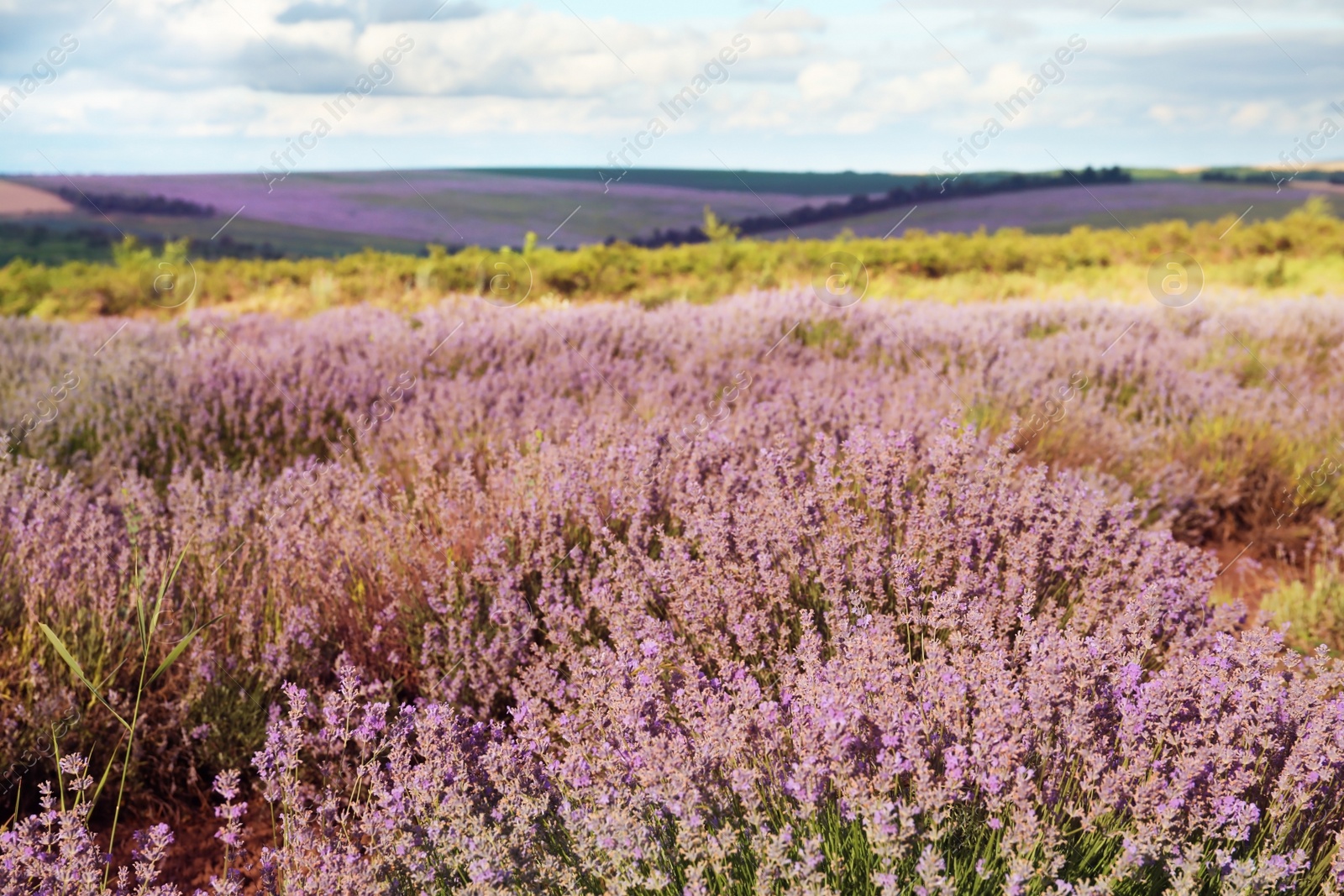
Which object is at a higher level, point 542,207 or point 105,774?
point 542,207

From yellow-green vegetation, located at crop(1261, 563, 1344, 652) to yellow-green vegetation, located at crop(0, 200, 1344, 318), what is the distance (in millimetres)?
6176

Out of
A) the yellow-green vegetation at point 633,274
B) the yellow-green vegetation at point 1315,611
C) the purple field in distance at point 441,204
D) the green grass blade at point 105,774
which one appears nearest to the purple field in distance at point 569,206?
the purple field in distance at point 441,204

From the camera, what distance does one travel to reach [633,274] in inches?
472

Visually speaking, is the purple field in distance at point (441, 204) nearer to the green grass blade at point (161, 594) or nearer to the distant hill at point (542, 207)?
the distant hill at point (542, 207)

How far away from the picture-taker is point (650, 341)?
5809 millimetres

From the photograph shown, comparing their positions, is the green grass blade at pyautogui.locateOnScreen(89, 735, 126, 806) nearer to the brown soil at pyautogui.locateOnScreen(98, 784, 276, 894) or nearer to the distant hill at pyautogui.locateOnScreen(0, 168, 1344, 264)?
the brown soil at pyautogui.locateOnScreen(98, 784, 276, 894)

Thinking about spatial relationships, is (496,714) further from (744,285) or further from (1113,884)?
(744,285)

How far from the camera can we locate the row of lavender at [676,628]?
5.29 feet

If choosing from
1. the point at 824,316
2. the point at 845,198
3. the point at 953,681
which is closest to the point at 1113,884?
the point at 953,681

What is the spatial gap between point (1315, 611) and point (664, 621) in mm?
2521

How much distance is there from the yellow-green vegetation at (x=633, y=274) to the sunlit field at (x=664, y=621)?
180 inches

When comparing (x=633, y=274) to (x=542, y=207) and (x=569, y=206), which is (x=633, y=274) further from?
(x=569, y=206)

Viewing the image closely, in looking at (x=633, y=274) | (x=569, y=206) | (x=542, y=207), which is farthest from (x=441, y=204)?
(x=633, y=274)

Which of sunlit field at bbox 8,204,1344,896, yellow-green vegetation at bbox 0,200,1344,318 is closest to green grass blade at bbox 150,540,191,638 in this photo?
sunlit field at bbox 8,204,1344,896
